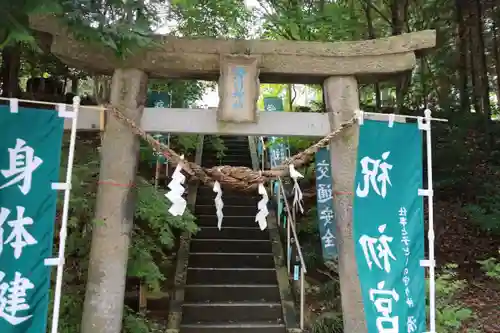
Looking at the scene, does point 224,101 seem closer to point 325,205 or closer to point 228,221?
point 325,205

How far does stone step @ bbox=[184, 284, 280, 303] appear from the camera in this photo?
258 inches

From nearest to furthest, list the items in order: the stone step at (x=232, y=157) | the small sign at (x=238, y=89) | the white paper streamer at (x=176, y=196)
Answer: the white paper streamer at (x=176, y=196) → the small sign at (x=238, y=89) → the stone step at (x=232, y=157)

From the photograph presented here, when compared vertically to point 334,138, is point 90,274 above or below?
below

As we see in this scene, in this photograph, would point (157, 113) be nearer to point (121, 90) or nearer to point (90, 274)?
point (121, 90)

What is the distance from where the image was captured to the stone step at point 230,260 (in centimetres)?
722

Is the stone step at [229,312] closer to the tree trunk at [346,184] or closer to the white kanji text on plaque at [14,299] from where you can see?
the tree trunk at [346,184]

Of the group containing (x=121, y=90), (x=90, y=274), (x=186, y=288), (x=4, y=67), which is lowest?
(x=186, y=288)

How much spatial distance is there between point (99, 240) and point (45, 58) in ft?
16.5

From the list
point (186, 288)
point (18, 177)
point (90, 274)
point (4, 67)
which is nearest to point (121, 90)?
point (18, 177)

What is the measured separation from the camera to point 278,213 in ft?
27.7

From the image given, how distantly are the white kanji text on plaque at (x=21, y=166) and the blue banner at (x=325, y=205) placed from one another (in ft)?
11.3

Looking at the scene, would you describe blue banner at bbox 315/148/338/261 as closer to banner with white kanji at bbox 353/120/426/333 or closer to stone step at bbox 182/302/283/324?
stone step at bbox 182/302/283/324

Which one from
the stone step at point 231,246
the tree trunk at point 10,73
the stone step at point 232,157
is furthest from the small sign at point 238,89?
the stone step at point 232,157

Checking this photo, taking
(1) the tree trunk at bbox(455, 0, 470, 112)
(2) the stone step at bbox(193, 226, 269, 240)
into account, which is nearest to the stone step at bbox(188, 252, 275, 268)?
(2) the stone step at bbox(193, 226, 269, 240)
